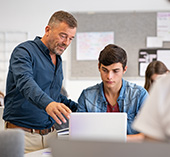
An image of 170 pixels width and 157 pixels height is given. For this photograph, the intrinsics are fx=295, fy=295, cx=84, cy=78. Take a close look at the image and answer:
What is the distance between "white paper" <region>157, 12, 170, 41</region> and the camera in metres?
4.37

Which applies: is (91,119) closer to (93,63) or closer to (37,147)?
(37,147)

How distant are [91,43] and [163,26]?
110cm

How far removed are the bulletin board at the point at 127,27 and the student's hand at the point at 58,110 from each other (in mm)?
3199

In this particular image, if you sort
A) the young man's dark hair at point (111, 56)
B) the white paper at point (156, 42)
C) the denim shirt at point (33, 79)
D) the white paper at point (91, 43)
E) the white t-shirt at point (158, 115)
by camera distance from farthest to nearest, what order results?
the white paper at point (91, 43) < the white paper at point (156, 42) < the young man's dark hair at point (111, 56) < the denim shirt at point (33, 79) < the white t-shirt at point (158, 115)

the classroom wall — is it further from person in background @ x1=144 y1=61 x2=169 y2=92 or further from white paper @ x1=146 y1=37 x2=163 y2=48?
person in background @ x1=144 y1=61 x2=169 y2=92

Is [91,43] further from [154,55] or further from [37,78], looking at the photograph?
[37,78]

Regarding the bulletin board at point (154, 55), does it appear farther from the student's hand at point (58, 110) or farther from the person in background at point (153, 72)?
the student's hand at point (58, 110)

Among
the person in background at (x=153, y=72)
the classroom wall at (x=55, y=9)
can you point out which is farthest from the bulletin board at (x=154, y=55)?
the person in background at (x=153, y=72)

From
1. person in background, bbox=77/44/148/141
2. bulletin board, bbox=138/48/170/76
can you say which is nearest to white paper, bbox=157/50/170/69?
bulletin board, bbox=138/48/170/76

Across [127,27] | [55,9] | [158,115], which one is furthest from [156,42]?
[158,115]

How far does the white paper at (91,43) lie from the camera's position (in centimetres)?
446

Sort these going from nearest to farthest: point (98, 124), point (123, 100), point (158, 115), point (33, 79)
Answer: point (158, 115)
point (98, 124)
point (33, 79)
point (123, 100)

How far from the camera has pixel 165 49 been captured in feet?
14.3

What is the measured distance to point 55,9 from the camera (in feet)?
14.9
